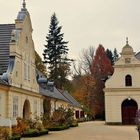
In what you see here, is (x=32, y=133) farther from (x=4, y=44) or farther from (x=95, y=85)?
(x=95, y=85)

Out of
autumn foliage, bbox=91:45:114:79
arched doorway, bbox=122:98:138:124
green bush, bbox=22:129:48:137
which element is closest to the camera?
green bush, bbox=22:129:48:137

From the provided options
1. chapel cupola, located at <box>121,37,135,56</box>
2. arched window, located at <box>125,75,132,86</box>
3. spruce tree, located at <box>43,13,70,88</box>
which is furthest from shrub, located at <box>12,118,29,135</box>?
spruce tree, located at <box>43,13,70,88</box>

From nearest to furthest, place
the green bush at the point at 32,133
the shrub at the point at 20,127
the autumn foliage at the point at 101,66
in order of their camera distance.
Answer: the shrub at the point at 20,127, the green bush at the point at 32,133, the autumn foliage at the point at 101,66

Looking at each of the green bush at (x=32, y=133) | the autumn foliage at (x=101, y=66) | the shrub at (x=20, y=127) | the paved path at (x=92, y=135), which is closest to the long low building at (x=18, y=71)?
the shrub at (x=20, y=127)

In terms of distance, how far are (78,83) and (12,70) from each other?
51320mm

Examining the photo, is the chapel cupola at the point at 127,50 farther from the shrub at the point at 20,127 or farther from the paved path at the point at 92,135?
the shrub at the point at 20,127

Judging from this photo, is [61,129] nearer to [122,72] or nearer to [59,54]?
[122,72]

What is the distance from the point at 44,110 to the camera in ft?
132

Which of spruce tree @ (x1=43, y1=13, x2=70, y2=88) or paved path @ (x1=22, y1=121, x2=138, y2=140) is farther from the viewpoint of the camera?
spruce tree @ (x1=43, y1=13, x2=70, y2=88)

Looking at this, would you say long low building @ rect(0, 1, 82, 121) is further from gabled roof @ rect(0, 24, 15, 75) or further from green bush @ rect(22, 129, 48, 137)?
green bush @ rect(22, 129, 48, 137)

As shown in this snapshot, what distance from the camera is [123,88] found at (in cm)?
4922

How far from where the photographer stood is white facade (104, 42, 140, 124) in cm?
4916

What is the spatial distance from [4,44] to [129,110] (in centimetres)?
2454

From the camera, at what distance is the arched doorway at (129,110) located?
4934cm
